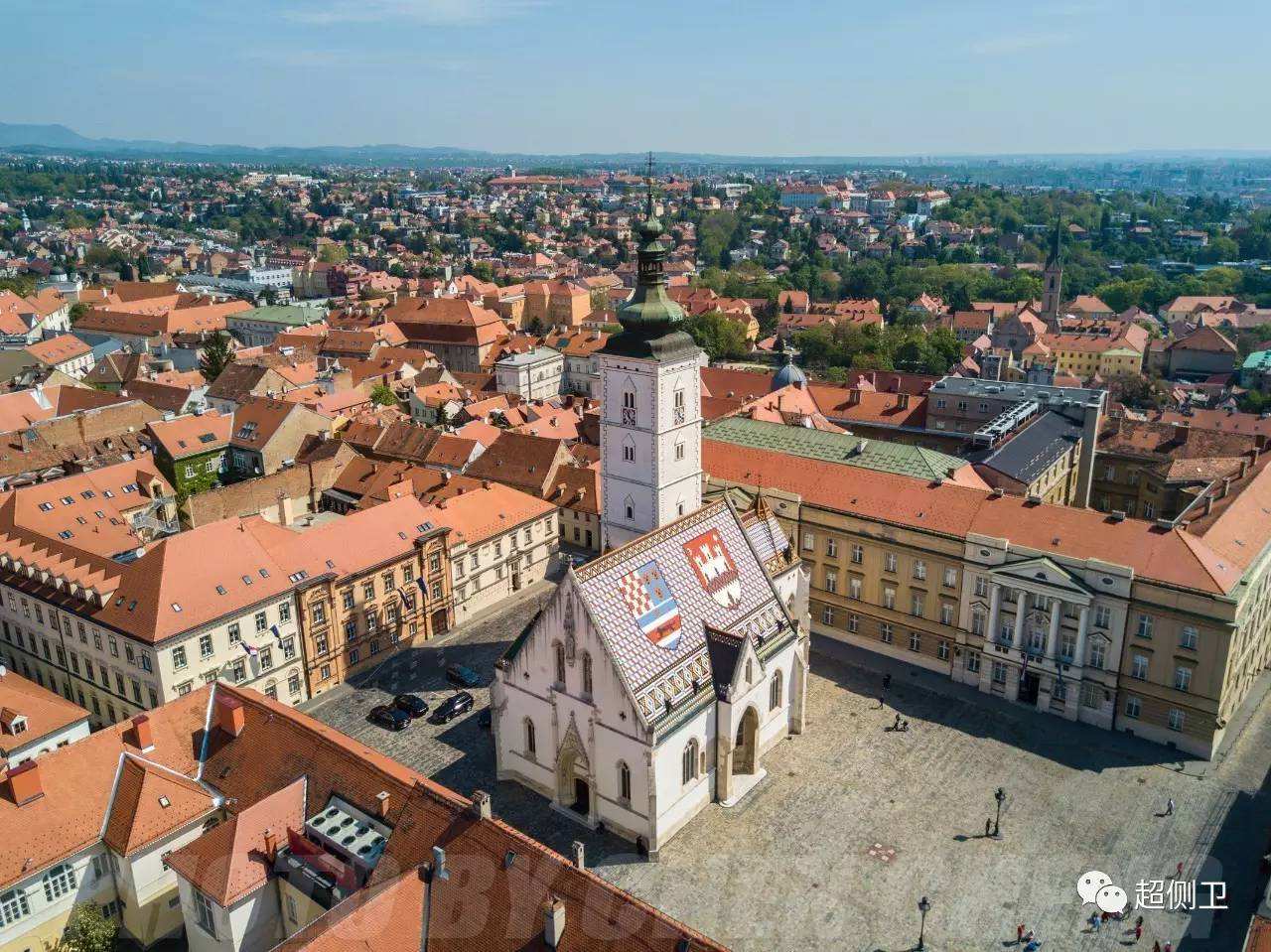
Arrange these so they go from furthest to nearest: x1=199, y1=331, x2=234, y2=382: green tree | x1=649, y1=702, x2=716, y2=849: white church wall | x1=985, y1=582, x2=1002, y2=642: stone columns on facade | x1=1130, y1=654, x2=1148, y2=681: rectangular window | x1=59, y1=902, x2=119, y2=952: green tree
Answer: x1=199, y1=331, x2=234, y2=382: green tree
x1=985, y1=582, x2=1002, y2=642: stone columns on facade
x1=1130, y1=654, x2=1148, y2=681: rectangular window
x1=649, y1=702, x2=716, y2=849: white church wall
x1=59, y1=902, x2=119, y2=952: green tree

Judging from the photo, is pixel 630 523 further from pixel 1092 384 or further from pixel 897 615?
pixel 1092 384

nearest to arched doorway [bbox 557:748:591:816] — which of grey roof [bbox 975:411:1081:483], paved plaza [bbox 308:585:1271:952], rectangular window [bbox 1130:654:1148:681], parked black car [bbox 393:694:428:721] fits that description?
paved plaza [bbox 308:585:1271:952]

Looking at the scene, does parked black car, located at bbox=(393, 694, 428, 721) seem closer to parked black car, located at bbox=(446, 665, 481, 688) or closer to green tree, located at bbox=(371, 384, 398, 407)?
parked black car, located at bbox=(446, 665, 481, 688)


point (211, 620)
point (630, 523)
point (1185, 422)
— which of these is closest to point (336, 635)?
point (211, 620)

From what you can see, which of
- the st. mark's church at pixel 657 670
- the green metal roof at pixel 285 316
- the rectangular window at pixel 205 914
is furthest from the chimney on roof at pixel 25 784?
the green metal roof at pixel 285 316

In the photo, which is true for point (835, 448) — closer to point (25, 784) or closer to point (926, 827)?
point (926, 827)

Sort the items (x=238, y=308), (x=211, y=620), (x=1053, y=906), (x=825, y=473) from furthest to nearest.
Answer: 1. (x=238, y=308)
2. (x=825, y=473)
3. (x=211, y=620)
4. (x=1053, y=906)
